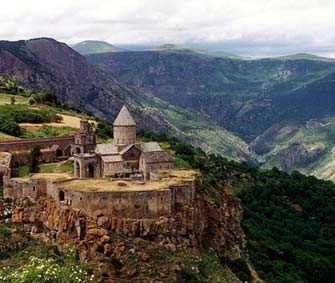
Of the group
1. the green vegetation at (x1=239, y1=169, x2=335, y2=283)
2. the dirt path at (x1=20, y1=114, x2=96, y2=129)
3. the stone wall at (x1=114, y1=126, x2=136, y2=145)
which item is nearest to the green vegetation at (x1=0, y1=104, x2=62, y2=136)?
the dirt path at (x1=20, y1=114, x2=96, y2=129)

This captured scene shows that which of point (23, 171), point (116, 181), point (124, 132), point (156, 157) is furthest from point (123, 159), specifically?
Answer: point (23, 171)

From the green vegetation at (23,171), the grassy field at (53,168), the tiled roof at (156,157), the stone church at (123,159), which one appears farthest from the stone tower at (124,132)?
the green vegetation at (23,171)

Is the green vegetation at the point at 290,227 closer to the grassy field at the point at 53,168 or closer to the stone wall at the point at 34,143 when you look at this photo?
the grassy field at the point at 53,168

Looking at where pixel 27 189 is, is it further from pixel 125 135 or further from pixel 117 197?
pixel 125 135

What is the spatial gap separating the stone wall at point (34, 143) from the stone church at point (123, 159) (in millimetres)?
11867

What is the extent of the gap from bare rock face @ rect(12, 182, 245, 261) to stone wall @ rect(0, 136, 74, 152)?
57.2ft

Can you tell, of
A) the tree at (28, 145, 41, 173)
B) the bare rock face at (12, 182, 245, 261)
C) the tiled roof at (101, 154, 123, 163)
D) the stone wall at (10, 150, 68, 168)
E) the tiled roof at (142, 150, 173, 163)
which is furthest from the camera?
the stone wall at (10, 150, 68, 168)

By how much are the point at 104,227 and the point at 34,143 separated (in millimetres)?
29270

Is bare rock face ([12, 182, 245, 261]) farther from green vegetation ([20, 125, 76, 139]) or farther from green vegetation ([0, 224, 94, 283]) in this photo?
green vegetation ([20, 125, 76, 139])

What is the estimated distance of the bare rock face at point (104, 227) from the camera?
56.5m

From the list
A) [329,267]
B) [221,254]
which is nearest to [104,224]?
[221,254]

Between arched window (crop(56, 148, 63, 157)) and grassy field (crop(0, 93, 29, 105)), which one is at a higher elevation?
grassy field (crop(0, 93, 29, 105))

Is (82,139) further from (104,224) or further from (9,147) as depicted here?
(104,224)

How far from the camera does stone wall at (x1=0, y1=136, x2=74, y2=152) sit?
78.9 metres
